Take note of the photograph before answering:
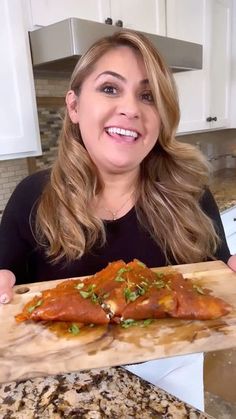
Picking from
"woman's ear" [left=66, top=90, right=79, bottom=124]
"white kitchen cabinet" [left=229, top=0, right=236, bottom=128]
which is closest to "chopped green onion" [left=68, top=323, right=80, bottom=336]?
"woman's ear" [left=66, top=90, right=79, bottom=124]

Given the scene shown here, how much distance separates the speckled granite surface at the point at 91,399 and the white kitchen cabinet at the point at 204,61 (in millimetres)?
1924

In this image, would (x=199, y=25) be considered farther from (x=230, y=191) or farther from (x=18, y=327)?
(x=18, y=327)

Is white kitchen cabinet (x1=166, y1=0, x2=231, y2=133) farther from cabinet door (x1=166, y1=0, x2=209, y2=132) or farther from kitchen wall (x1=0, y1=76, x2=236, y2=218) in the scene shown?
kitchen wall (x1=0, y1=76, x2=236, y2=218)

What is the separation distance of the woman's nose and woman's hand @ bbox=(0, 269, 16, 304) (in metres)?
0.53

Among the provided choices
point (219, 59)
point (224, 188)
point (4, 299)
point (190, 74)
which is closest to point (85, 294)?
point (4, 299)

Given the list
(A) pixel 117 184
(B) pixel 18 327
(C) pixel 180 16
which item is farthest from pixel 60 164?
(C) pixel 180 16

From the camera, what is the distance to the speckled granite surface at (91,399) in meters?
0.49

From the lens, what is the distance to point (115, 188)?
1.08 m

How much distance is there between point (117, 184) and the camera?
1079 mm

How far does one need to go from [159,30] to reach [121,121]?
131 centimetres

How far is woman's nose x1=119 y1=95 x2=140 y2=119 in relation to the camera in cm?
90

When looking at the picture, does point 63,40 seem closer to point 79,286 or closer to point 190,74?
point 79,286

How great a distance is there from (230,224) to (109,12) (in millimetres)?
1510

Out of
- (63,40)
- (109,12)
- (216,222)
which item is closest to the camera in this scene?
(216,222)
